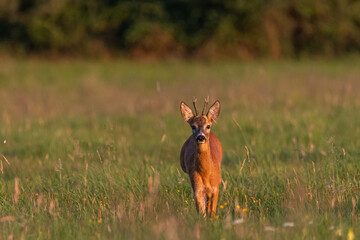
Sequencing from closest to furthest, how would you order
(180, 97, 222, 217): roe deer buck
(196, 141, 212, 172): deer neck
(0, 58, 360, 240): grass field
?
(0, 58, 360, 240): grass field < (180, 97, 222, 217): roe deer buck < (196, 141, 212, 172): deer neck

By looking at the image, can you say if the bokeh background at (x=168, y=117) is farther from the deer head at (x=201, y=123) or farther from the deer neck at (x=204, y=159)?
the deer head at (x=201, y=123)

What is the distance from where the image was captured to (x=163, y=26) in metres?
32.3

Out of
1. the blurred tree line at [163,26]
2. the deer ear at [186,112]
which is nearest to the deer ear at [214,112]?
the deer ear at [186,112]

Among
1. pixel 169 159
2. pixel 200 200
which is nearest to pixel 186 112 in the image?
pixel 200 200

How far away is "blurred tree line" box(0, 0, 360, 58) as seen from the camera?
103ft

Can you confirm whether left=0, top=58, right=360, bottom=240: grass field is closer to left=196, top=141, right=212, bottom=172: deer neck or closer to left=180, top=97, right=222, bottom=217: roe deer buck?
left=180, top=97, right=222, bottom=217: roe deer buck

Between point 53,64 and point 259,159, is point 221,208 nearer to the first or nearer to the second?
point 259,159

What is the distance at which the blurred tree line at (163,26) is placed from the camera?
3125cm

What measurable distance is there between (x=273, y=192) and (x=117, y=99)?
12.1 metres

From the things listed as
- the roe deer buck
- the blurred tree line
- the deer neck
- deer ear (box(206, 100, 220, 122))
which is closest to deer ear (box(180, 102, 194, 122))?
the roe deer buck

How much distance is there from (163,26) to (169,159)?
23.8m

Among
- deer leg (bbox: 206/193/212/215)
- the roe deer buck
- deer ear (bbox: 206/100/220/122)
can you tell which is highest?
deer ear (bbox: 206/100/220/122)

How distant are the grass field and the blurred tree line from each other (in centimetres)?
869

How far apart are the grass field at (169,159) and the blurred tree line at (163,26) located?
8.69m
